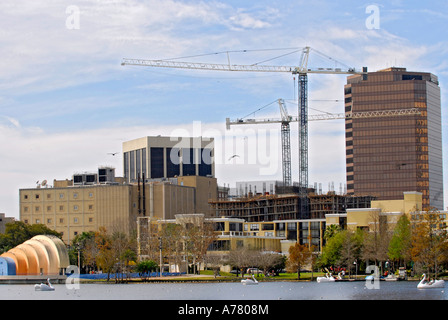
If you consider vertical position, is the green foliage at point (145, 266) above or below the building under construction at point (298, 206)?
below

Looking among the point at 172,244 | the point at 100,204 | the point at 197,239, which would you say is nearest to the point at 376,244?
the point at 197,239

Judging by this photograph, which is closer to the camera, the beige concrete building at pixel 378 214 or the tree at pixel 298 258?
the tree at pixel 298 258

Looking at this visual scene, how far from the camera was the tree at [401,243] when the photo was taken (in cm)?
12106

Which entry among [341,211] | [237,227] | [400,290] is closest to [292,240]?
[237,227]

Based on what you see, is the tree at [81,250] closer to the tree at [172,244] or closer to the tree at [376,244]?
the tree at [172,244]

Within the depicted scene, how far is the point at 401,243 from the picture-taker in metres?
122

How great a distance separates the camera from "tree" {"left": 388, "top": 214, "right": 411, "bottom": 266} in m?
121

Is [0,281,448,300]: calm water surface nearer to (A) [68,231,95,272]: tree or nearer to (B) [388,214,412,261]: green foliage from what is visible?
(B) [388,214,412,261]: green foliage

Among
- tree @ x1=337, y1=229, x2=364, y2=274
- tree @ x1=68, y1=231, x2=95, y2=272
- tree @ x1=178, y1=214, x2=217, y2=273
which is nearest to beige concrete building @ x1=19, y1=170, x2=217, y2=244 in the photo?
tree @ x1=68, y1=231, x2=95, y2=272

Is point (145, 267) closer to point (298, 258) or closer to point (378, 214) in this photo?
point (298, 258)

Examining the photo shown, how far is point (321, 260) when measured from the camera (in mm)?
131125

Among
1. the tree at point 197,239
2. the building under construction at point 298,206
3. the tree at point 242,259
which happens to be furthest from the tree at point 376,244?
the building under construction at point 298,206
